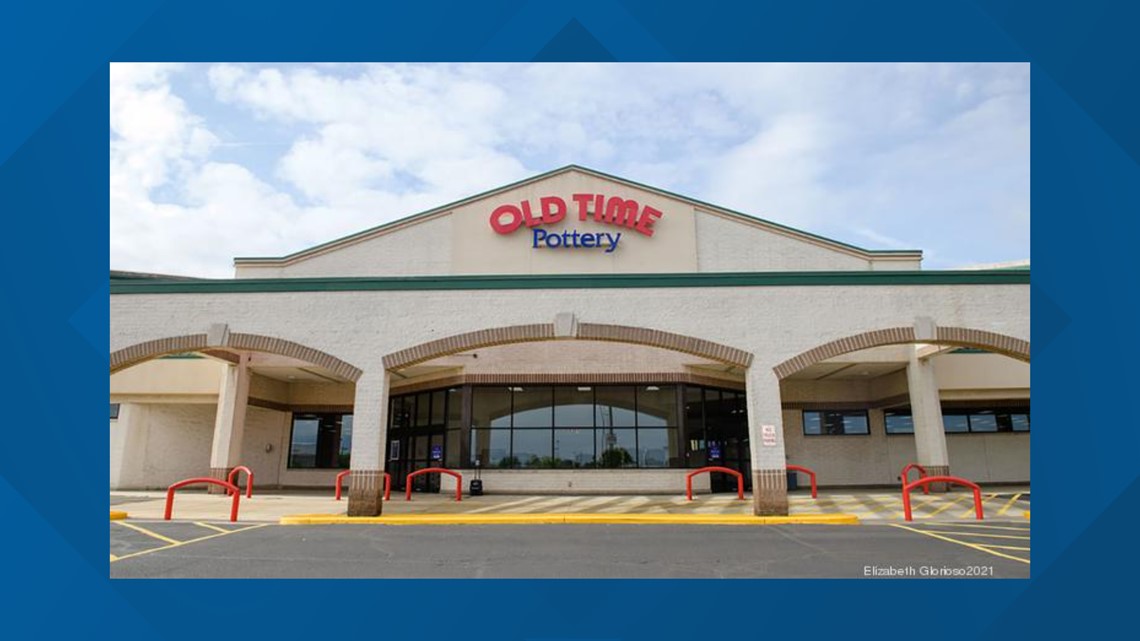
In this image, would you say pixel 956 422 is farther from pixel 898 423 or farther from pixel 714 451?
pixel 714 451

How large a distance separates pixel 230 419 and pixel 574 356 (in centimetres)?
1122

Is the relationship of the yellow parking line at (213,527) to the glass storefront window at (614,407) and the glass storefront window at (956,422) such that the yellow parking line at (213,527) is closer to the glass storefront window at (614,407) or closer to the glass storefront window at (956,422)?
the glass storefront window at (614,407)

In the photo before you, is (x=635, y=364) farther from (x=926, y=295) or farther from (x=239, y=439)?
(x=239, y=439)

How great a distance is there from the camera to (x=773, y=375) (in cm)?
1514

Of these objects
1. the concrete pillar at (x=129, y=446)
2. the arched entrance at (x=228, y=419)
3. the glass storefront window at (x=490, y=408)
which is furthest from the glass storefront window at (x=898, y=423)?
the concrete pillar at (x=129, y=446)

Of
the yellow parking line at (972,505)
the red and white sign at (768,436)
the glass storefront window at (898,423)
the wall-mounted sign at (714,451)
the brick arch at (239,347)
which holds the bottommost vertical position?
the yellow parking line at (972,505)

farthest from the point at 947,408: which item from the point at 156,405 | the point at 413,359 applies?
the point at 156,405

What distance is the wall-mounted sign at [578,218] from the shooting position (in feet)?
72.7

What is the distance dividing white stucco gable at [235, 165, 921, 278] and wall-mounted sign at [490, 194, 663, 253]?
0.03 meters

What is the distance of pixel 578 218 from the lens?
22391 millimetres

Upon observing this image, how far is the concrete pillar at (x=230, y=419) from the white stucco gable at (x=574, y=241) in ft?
10.8

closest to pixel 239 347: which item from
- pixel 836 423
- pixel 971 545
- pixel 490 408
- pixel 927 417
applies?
pixel 490 408

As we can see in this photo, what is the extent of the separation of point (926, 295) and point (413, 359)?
37.6 feet

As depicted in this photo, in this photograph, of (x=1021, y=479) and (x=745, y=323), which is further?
(x=1021, y=479)
